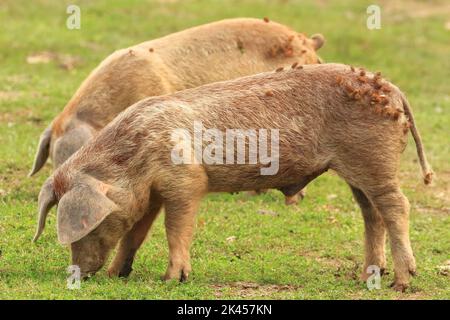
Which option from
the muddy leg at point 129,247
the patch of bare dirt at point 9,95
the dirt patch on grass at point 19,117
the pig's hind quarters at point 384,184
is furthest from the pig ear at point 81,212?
the patch of bare dirt at point 9,95

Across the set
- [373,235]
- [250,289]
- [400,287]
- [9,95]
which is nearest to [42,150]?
[250,289]

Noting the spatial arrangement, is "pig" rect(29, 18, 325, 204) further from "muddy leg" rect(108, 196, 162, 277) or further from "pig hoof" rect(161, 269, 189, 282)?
"pig hoof" rect(161, 269, 189, 282)

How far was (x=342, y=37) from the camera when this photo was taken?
19641 mm

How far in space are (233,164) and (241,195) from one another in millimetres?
3531

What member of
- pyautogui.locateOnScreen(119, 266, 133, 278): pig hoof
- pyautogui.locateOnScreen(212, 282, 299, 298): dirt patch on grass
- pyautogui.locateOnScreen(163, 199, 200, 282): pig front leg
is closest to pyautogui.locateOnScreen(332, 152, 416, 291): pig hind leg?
pyautogui.locateOnScreen(212, 282, 299, 298): dirt patch on grass

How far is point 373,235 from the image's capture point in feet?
29.6

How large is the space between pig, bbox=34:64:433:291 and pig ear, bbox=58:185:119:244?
7cm

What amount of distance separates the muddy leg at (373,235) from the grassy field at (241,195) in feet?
0.57

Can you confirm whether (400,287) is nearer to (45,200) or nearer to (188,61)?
(45,200)

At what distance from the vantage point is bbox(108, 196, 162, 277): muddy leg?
8719 millimetres

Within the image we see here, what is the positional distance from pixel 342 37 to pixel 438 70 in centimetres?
202

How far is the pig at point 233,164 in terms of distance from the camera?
27.0ft
